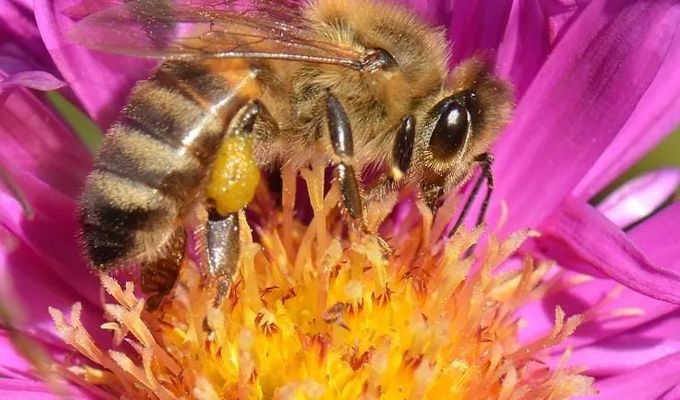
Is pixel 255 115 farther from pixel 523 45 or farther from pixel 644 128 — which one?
pixel 644 128

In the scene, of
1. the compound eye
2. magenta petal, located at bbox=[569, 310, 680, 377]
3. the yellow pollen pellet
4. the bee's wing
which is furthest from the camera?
magenta petal, located at bbox=[569, 310, 680, 377]

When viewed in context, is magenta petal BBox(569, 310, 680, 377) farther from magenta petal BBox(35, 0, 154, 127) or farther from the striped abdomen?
magenta petal BBox(35, 0, 154, 127)

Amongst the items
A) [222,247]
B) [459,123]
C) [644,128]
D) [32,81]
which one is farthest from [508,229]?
[32,81]

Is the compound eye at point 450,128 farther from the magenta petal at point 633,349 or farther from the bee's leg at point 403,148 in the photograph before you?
the magenta petal at point 633,349

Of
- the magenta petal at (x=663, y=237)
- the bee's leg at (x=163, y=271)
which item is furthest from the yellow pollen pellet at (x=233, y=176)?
the magenta petal at (x=663, y=237)

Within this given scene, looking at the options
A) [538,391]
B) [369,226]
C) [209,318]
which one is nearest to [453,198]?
[369,226]

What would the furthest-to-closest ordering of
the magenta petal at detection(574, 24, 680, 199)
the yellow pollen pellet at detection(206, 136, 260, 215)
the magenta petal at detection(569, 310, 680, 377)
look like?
1. the magenta petal at detection(574, 24, 680, 199)
2. the magenta petal at detection(569, 310, 680, 377)
3. the yellow pollen pellet at detection(206, 136, 260, 215)

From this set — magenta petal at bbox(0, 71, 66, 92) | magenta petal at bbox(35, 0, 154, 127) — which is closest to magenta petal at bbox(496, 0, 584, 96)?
magenta petal at bbox(35, 0, 154, 127)
